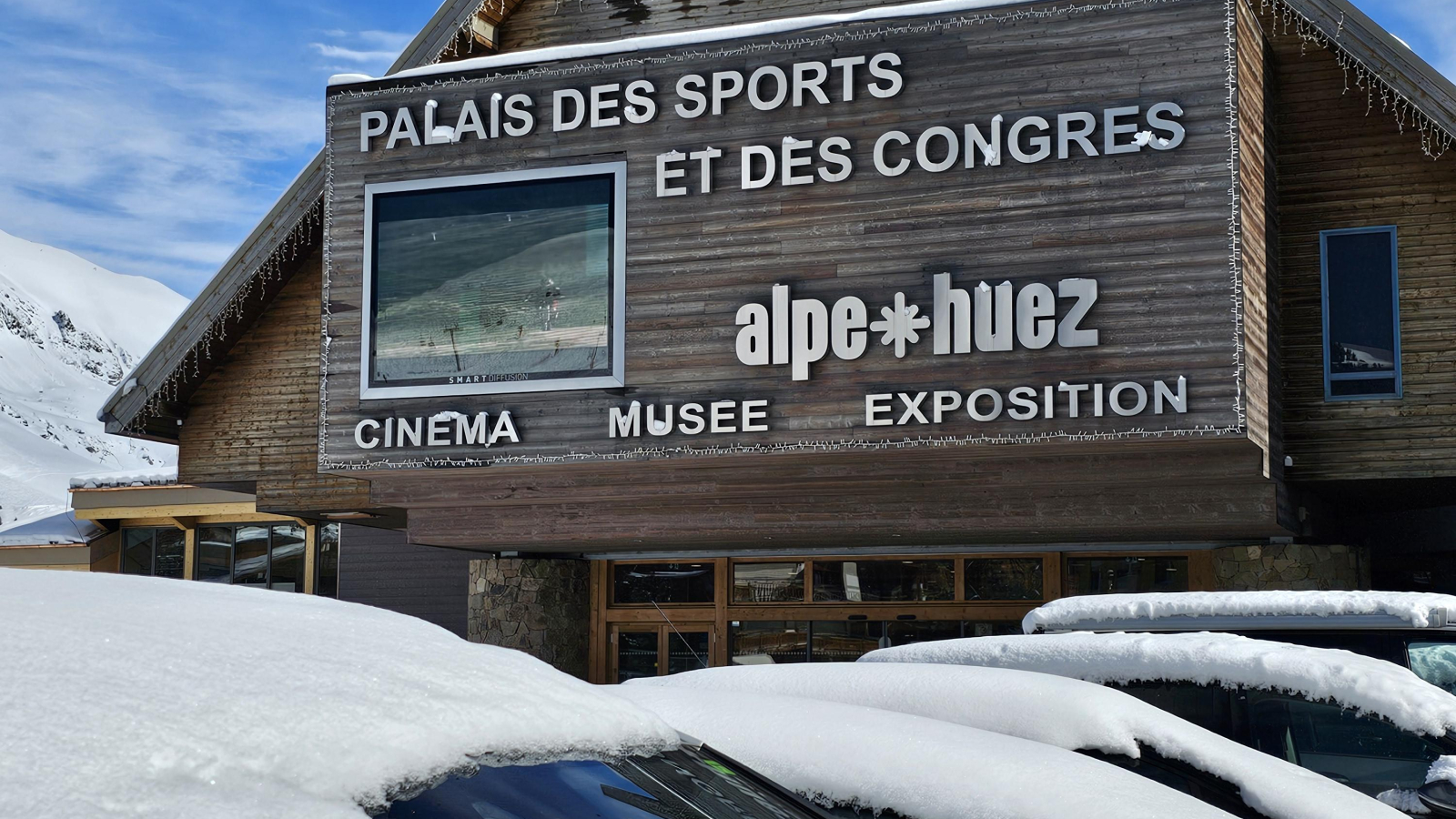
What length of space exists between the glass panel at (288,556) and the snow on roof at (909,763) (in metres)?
19.1

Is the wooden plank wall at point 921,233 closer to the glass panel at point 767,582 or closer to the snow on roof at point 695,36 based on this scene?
the snow on roof at point 695,36

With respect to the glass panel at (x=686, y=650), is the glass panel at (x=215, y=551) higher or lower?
higher

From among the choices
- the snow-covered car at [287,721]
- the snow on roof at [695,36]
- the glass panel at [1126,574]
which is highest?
the snow on roof at [695,36]

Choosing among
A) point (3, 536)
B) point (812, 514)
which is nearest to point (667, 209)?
point (812, 514)

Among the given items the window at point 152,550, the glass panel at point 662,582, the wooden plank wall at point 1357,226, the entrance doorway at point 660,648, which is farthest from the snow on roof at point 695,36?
the window at point 152,550

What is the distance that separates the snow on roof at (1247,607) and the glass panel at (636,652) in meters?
10.5

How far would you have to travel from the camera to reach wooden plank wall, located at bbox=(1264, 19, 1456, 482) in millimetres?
14234

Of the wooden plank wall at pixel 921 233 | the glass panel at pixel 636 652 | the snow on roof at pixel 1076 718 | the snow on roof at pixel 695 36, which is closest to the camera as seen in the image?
the snow on roof at pixel 1076 718

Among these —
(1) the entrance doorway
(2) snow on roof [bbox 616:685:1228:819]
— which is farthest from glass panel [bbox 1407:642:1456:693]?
(1) the entrance doorway

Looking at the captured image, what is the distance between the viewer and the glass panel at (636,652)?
1830 centimetres

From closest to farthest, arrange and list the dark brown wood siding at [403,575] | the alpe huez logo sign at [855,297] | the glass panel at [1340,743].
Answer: the glass panel at [1340,743] → the alpe huez logo sign at [855,297] → the dark brown wood siding at [403,575]

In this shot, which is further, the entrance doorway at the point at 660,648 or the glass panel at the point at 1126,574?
the entrance doorway at the point at 660,648

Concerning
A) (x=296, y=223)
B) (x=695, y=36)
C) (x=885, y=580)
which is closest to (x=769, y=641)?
(x=885, y=580)

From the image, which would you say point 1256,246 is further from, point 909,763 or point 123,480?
point 123,480
